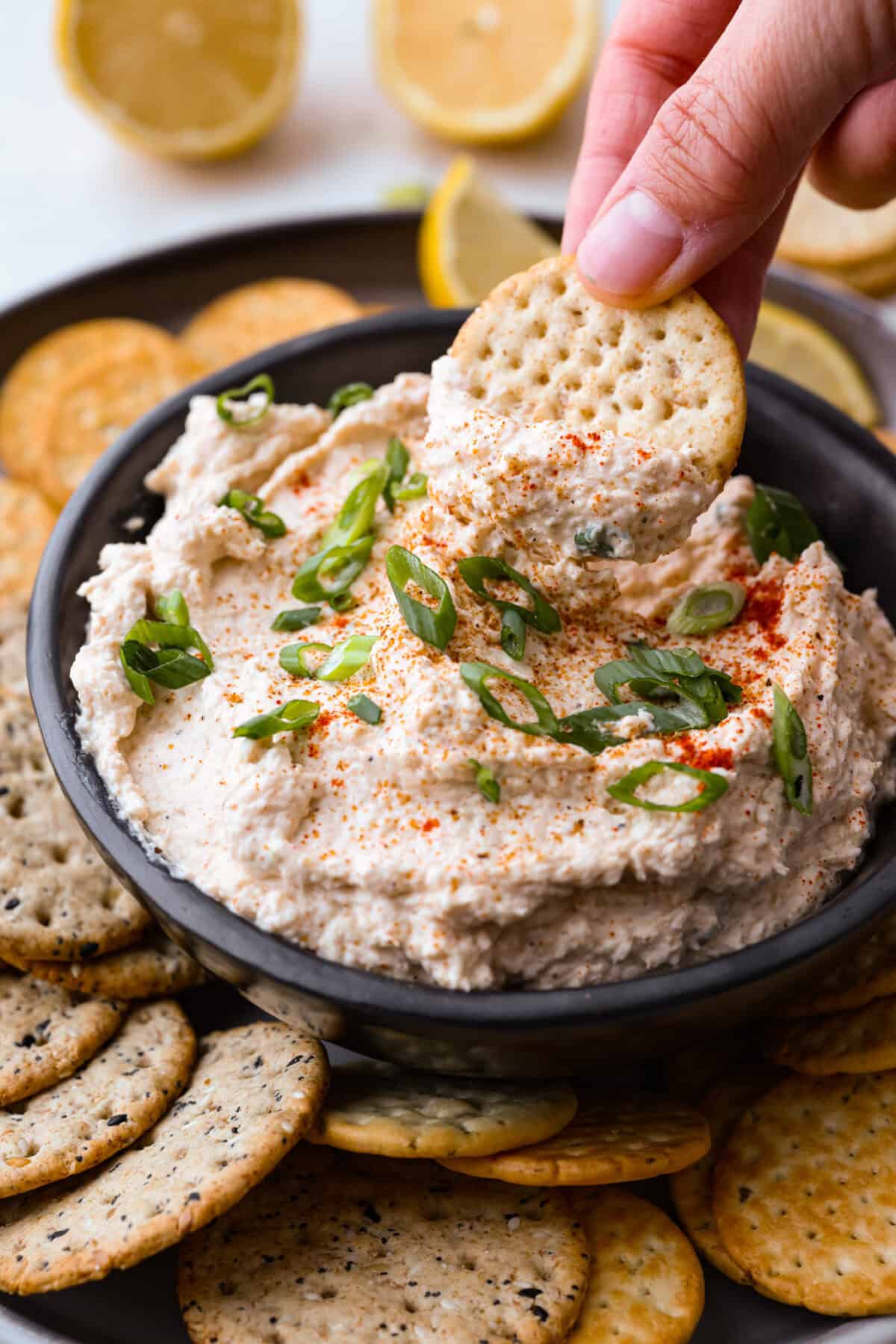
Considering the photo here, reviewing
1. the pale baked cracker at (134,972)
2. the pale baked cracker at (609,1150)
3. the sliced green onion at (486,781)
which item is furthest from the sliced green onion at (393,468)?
the pale baked cracker at (609,1150)

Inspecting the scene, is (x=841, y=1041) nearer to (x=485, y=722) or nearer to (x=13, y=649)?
(x=485, y=722)

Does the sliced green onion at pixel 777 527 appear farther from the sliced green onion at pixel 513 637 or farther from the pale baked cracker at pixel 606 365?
the sliced green onion at pixel 513 637

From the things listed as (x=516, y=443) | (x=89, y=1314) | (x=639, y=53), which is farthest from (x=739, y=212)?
(x=89, y=1314)

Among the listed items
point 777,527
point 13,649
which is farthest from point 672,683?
point 13,649

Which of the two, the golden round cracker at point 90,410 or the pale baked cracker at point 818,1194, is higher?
the golden round cracker at point 90,410

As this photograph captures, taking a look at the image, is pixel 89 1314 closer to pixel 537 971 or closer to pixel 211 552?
pixel 537 971

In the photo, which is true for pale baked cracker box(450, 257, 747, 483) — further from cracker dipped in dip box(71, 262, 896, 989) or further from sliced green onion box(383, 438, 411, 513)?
sliced green onion box(383, 438, 411, 513)
